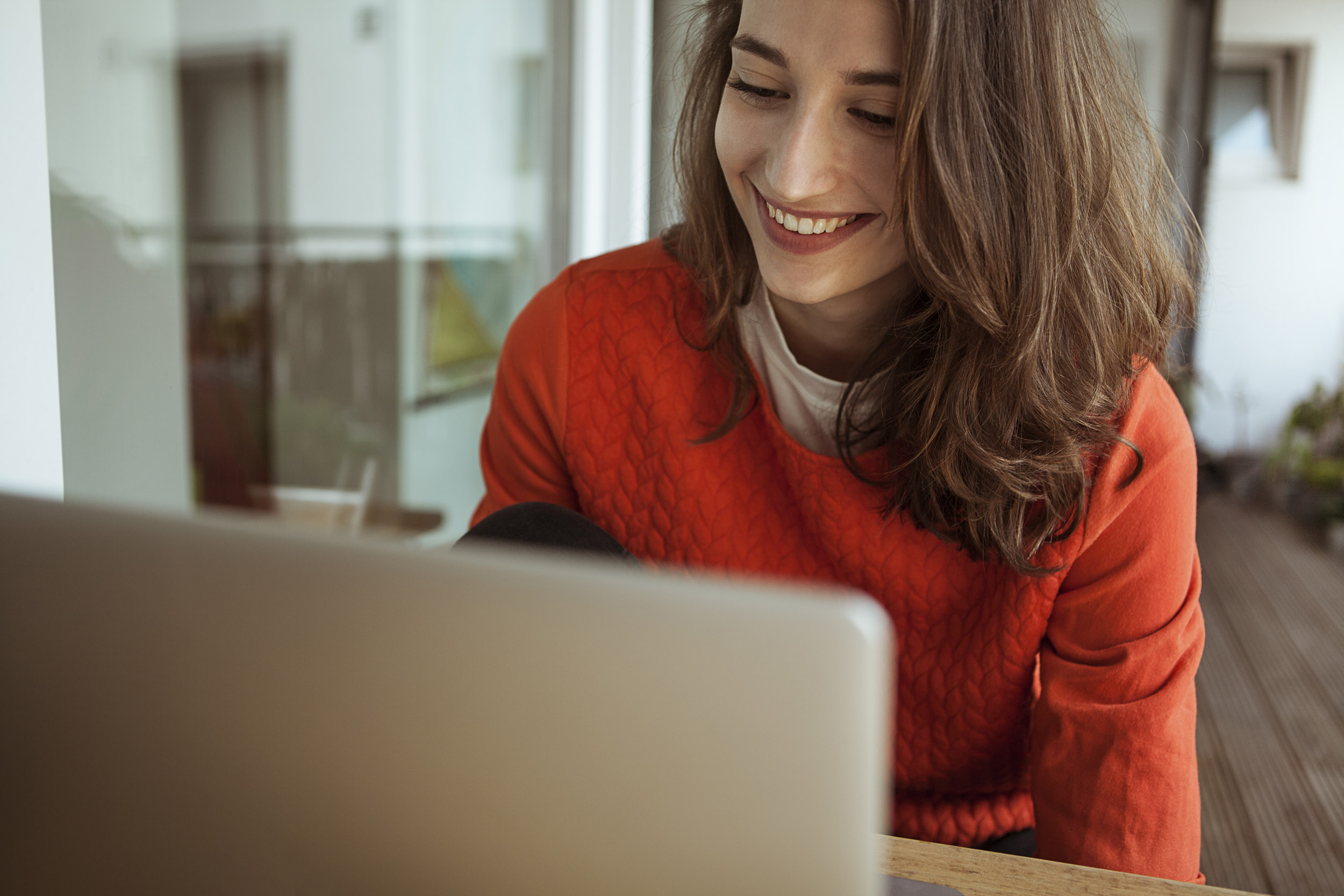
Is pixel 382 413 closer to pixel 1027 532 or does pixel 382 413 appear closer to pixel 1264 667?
pixel 1027 532

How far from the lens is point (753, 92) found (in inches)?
34.0

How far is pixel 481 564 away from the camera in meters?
0.33

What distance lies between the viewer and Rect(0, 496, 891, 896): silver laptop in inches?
12.2

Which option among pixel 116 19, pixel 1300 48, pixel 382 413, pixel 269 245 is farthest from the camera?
pixel 1300 48

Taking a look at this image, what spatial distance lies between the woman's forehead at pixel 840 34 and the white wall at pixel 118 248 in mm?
679

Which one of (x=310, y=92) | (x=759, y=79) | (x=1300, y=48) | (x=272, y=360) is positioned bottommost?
(x=272, y=360)

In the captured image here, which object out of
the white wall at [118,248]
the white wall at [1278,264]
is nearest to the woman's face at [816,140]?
the white wall at [118,248]

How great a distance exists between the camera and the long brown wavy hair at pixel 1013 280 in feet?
2.49

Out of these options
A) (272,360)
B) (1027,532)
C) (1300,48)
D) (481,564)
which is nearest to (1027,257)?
(1027,532)

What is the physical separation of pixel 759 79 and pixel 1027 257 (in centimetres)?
27

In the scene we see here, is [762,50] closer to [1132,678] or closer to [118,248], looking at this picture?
[1132,678]

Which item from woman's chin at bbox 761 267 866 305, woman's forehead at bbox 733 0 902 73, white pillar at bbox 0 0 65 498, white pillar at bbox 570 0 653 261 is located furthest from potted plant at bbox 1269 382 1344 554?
white pillar at bbox 0 0 65 498

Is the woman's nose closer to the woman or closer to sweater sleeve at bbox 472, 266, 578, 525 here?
the woman

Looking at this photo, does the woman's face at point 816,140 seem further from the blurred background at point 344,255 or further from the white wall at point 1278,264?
the white wall at point 1278,264
